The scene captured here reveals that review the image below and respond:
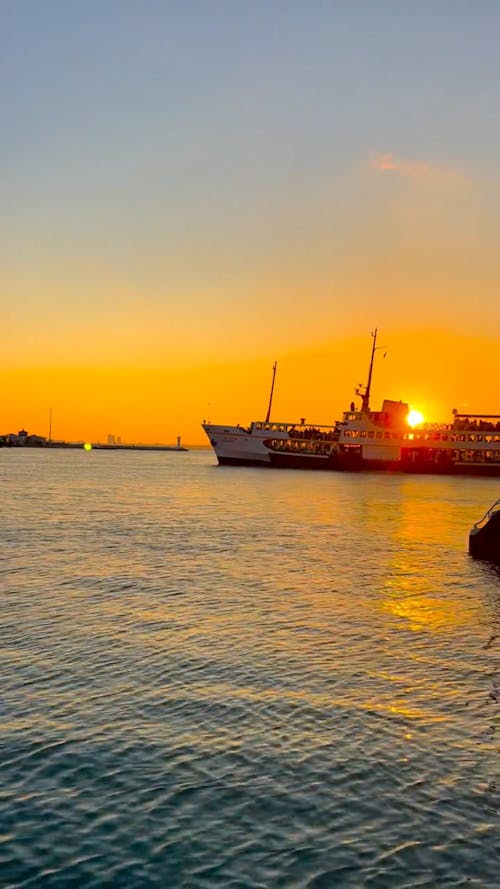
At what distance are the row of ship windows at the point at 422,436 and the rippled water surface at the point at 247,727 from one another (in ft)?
345

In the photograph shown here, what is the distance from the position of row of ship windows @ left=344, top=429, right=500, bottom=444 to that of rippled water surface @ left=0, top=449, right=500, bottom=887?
4144 inches

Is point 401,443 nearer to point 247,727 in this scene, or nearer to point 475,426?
point 475,426

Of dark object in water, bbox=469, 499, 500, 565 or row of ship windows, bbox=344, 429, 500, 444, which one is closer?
dark object in water, bbox=469, 499, 500, 565

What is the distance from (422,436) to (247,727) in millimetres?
126034

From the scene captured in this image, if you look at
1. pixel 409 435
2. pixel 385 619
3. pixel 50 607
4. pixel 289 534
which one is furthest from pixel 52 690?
pixel 409 435

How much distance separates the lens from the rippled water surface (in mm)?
8281

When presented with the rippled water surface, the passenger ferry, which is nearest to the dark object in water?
the rippled water surface

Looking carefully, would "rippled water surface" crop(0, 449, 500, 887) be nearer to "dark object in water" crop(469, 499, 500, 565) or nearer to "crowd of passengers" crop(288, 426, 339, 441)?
"dark object in water" crop(469, 499, 500, 565)

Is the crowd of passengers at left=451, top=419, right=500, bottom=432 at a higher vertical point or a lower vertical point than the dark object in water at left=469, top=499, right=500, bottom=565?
higher

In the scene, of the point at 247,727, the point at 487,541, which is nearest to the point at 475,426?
the point at 487,541

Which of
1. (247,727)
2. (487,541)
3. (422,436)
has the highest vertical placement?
(422,436)

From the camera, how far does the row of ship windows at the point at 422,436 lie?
131750 millimetres

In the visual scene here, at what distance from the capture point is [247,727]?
12.0 meters

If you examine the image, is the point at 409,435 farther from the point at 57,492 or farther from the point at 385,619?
the point at 385,619
